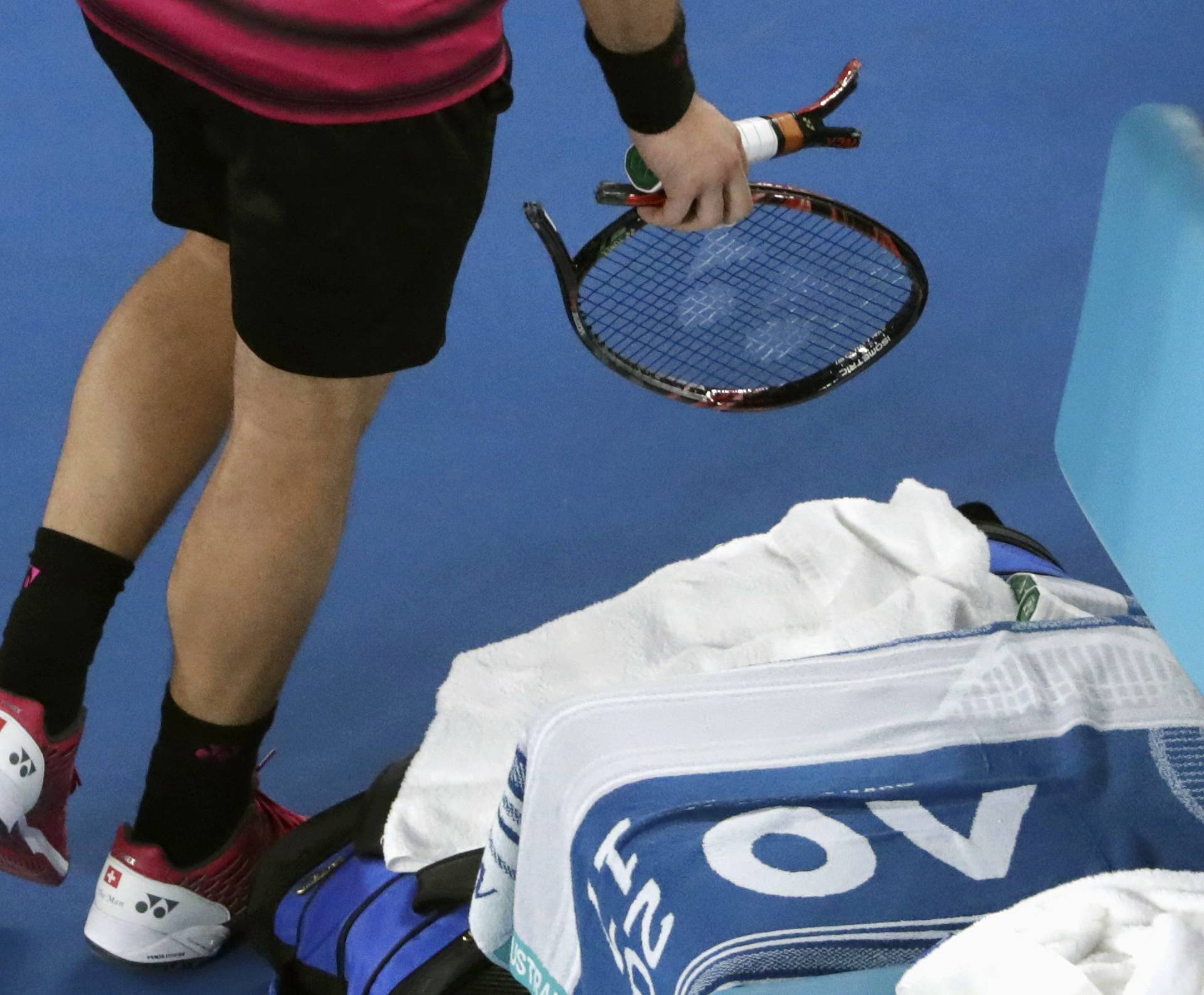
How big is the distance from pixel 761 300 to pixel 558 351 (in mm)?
582

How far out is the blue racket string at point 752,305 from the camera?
1347 mm

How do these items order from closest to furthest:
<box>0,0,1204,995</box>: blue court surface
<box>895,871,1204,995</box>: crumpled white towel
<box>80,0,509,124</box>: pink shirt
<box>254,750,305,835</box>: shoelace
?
<box>895,871,1204,995</box>: crumpled white towel < <box>80,0,509,124</box>: pink shirt < <box>254,750,305,835</box>: shoelace < <box>0,0,1204,995</box>: blue court surface

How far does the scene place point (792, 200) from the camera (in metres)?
1.28

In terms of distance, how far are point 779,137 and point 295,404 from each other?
15.4 inches

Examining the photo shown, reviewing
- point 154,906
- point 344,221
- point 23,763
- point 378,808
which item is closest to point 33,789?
point 23,763

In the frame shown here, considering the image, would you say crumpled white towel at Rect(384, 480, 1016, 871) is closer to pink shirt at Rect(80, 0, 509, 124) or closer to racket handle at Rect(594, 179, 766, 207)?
racket handle at Rect(594, 179, 766, 207)

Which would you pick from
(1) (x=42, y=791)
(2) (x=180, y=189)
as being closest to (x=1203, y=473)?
(2) (x=180, y=189)

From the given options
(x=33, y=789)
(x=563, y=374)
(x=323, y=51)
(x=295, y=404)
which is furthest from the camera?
(x=563, y=374)

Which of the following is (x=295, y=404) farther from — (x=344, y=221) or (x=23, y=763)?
(x=23, y=763)

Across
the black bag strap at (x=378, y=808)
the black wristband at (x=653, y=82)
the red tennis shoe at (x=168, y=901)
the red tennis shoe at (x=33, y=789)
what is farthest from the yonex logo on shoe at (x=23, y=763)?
the black wristband at (x=653, y=82)

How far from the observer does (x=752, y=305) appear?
137 cm

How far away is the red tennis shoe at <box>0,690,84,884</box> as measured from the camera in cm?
115

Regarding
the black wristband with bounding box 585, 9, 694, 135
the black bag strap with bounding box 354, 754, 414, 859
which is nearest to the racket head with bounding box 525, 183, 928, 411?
the black wristband with bounding box 585, 9, 694, 135

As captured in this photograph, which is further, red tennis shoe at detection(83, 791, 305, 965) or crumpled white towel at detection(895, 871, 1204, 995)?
red tennis shoe at detection(83, 791, 305, 965)
